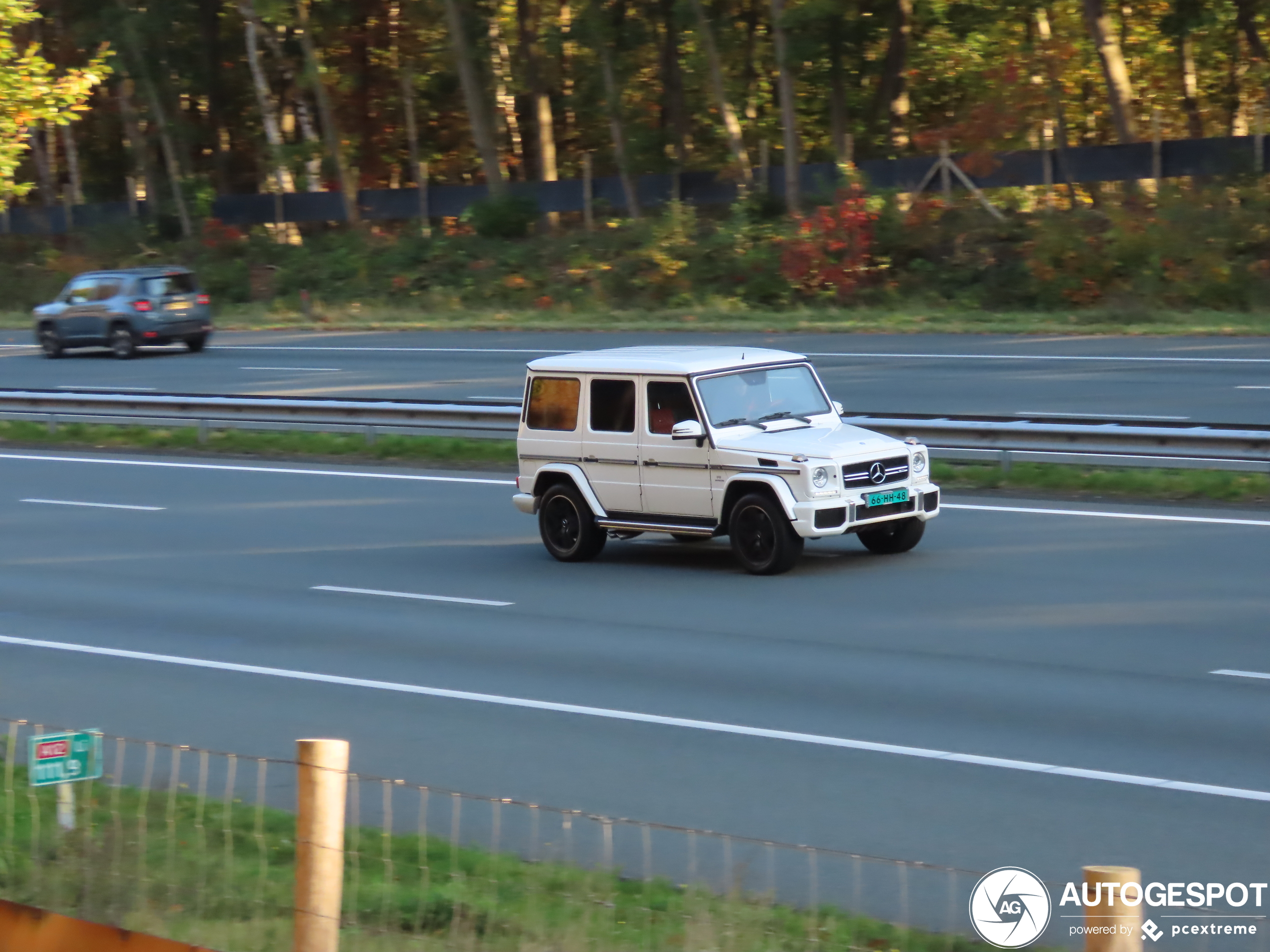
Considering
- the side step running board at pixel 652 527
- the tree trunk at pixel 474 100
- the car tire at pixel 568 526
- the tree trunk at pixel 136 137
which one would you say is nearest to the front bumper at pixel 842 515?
the side step running board at pixel 652 527

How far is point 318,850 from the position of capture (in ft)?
15.5

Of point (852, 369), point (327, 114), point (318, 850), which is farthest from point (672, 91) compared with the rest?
point (318, 850)

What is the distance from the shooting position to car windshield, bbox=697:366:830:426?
46.1 feet

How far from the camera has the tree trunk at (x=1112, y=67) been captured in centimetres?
4056

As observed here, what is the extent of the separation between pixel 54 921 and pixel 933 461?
14944 mm

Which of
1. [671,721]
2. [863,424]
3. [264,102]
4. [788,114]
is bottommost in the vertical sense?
[671,721]

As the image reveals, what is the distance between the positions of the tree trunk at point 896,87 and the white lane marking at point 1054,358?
20817 mm

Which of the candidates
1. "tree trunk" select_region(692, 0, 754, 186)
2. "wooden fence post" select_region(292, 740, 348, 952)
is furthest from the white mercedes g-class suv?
"tree trunk" select_region(692, 0, 754, 186)

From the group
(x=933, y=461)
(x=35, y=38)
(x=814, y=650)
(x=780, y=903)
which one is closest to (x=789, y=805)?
(x=780, y=903)

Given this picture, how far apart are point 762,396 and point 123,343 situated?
2564 cm

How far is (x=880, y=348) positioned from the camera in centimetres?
3088

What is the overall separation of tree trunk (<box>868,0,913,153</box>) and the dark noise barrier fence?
2.66 meters

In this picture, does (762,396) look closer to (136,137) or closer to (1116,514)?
(1116,514)
